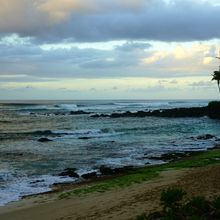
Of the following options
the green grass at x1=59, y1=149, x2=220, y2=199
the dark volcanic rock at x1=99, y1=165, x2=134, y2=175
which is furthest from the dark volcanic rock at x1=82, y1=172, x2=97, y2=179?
the green grass at x1=59, y1=149, x2=220, y2=199

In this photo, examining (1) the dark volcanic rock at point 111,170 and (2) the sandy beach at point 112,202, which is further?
(1) the dark volcanic rock at point 111,170

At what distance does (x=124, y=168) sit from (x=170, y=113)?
60400mm

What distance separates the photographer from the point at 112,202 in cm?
1417

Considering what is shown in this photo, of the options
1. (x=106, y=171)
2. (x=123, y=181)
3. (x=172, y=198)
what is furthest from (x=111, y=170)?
(x=172, y=198)

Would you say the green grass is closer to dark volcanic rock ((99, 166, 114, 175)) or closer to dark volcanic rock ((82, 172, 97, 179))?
dark volcanic rock ((99, 166, 114, 175))

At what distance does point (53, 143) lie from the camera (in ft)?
132

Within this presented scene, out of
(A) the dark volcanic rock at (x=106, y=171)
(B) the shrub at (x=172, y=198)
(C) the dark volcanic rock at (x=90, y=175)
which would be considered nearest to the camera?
(B) the shrub at (x=172, y=198)

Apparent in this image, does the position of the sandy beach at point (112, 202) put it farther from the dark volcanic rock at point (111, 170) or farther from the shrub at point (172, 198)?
the dark volcanic rock at point (111, 170)

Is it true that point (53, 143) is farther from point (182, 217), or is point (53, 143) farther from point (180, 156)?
point (182, 217)

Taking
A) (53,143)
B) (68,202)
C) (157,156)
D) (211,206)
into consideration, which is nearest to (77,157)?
(157,156)

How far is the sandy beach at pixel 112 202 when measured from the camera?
12.8m

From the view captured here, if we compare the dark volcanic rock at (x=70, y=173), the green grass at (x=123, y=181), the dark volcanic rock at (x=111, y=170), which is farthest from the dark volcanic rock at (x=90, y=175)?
the green grass at (x=123, y=181)

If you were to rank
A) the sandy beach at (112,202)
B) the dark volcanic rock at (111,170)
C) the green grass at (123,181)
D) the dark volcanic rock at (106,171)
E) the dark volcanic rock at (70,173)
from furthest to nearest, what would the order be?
the dark volcanic rock at (111,170) < the dark volcanic rock at (106,171) < the dark volcanic rock at (70,173) < the green grass at (123,181) < the sandy beach at (112,202)

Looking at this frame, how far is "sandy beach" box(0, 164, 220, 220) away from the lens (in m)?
12.8
